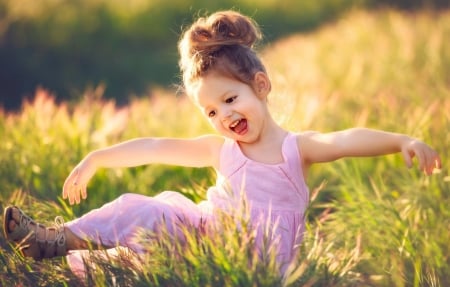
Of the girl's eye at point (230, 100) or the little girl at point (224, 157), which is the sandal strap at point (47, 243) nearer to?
the little girl at point (224, 157)

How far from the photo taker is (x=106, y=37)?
12.4 meters

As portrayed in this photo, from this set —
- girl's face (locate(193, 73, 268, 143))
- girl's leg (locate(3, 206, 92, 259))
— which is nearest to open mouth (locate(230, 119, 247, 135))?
girl's face (locate(193, 73, 268, 143))

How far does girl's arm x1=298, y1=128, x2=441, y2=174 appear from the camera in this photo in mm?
2900

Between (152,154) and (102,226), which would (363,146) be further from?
(102,226)

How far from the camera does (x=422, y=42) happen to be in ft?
24.6

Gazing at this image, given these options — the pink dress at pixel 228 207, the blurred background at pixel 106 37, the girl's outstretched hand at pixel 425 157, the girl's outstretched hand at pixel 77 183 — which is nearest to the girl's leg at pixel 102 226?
the pink dress at pixel 228 207

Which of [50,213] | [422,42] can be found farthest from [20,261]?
[422,42]

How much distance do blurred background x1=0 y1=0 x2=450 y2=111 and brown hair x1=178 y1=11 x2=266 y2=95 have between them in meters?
6.60

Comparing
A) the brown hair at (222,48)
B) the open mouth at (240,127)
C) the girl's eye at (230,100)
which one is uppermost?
the brown hair at (222,48)

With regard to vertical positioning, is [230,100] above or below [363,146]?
above

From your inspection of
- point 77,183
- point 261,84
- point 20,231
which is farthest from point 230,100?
point 20,231

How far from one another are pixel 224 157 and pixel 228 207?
12.4 inches

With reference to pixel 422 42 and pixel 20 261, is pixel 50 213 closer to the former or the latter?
pixel 20 261

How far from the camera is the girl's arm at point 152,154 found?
339 centimetres
